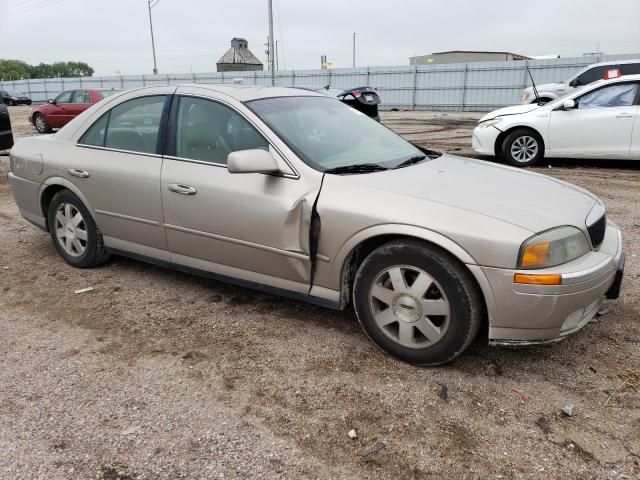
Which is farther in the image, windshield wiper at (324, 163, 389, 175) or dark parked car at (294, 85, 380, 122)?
dark parked car at (294, 85, 380, 122)

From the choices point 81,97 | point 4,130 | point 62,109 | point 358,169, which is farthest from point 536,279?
point 62,109

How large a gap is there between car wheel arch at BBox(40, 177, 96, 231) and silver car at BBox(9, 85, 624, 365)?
0.02 meters

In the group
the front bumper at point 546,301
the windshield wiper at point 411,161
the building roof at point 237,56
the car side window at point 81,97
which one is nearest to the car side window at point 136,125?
the windshield wiper at point 411,161

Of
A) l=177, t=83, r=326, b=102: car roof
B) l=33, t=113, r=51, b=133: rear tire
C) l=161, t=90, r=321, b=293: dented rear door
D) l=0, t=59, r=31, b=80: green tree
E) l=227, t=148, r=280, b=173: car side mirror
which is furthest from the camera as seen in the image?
l=0, t=59, r=31, b=80: green tree

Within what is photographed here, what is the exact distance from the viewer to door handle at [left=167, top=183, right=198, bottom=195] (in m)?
3.44

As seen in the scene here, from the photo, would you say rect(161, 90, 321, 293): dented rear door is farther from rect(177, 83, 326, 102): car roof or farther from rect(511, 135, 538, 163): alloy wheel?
rect(511, 135, 538, 163): alloy wheel

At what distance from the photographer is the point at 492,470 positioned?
2.16m

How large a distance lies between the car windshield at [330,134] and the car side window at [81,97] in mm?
14203

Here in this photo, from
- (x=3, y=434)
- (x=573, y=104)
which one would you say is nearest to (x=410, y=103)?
(x=573, y=104)

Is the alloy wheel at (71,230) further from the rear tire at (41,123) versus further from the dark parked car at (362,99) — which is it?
the rear tire at (41,123)

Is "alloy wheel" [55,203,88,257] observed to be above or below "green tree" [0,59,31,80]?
below

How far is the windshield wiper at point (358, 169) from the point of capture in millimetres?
3127

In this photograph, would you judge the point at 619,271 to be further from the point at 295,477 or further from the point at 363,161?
the point at 295,477

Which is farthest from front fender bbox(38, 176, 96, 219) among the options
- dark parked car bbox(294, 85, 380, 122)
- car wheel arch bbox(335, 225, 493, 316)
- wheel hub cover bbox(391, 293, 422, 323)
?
dark parked car bbox(294, 85, 380, 122)
